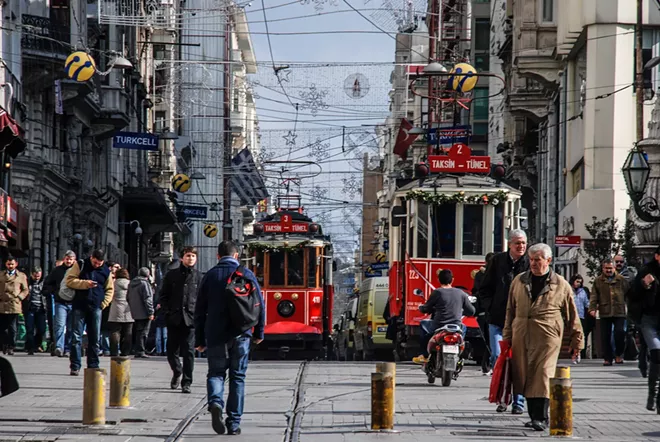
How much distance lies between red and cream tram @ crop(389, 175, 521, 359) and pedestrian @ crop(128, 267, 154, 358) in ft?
14.6

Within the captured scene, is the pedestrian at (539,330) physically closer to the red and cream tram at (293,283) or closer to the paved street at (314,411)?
the paved street at (314,411)

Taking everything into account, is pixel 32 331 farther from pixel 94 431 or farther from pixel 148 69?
pixel 148 69

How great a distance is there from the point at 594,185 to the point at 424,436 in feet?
87.3

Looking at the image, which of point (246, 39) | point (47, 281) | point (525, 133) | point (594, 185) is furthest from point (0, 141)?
point (246, 39)

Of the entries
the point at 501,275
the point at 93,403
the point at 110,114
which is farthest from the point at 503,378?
the point at 110,114

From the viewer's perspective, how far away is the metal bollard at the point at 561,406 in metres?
12.0

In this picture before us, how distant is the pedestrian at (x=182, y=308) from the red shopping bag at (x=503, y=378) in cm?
533

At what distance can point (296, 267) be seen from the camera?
1262 inches

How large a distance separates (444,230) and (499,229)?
0.96 m

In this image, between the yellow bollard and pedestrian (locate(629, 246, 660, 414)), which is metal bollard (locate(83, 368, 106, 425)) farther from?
pedestrian (locate(629, 246, 660, 414))

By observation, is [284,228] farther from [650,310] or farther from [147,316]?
[650,310]

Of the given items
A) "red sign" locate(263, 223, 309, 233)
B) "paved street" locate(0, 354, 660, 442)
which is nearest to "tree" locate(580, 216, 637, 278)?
"red sign" locate(263, 223, 309, 233)

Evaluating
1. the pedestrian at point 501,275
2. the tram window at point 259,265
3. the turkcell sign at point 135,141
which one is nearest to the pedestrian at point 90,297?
the pedestrian at point 501,275

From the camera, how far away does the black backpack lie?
12.8 m
